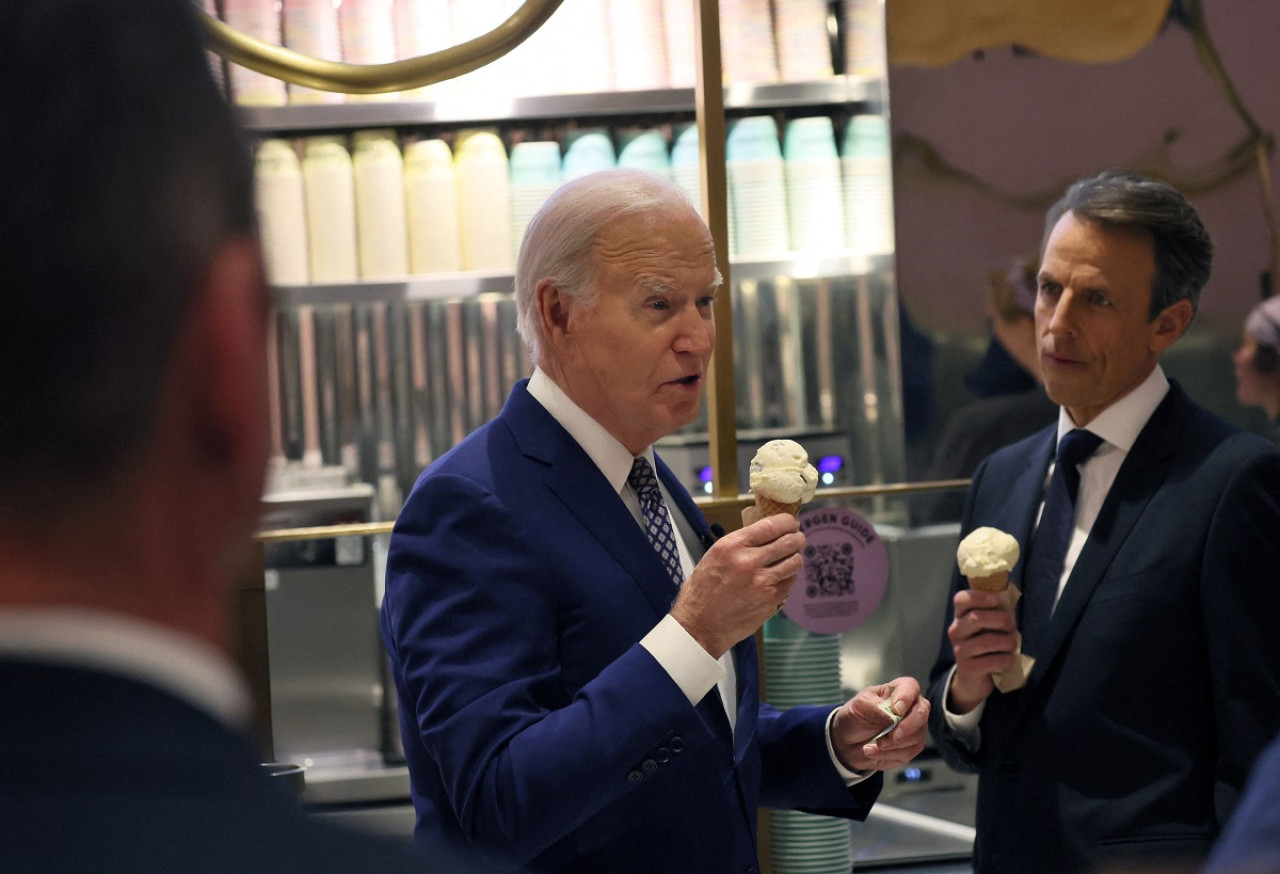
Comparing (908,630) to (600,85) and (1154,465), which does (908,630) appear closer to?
(1154,465)

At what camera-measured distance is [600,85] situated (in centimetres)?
320

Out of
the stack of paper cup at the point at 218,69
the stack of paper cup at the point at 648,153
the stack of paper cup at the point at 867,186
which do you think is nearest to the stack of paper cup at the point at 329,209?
the stack of paper cup at the point at 648,153

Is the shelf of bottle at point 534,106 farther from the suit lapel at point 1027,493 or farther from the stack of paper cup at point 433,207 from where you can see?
the suit lapel at point 1027,493

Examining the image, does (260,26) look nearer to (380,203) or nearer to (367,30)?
(367,30)

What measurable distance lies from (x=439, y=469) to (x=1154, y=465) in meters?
1.11

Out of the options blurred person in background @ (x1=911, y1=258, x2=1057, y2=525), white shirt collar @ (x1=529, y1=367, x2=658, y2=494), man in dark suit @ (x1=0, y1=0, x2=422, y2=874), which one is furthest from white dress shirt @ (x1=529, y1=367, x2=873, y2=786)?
man in dark suit @ (x1=0, y1=0, x2=422, y2=874)

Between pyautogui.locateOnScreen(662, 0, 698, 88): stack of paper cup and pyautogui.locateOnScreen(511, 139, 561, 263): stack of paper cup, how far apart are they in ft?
1.10

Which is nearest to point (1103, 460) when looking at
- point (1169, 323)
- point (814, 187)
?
point (1169, 323)

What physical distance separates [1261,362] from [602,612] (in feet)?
5.80

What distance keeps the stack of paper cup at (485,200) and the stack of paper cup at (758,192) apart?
552mm

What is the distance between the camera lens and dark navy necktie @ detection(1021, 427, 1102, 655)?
6.90 feet

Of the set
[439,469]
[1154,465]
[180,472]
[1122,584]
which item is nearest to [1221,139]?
[1154,465]

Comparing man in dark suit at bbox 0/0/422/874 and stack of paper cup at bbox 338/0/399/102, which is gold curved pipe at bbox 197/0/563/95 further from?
stack of paper cup at bbox 338/0/399/102

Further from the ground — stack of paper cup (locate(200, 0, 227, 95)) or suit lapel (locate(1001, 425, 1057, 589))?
stack of paper cup (locate(200, 0, 227, 95))
